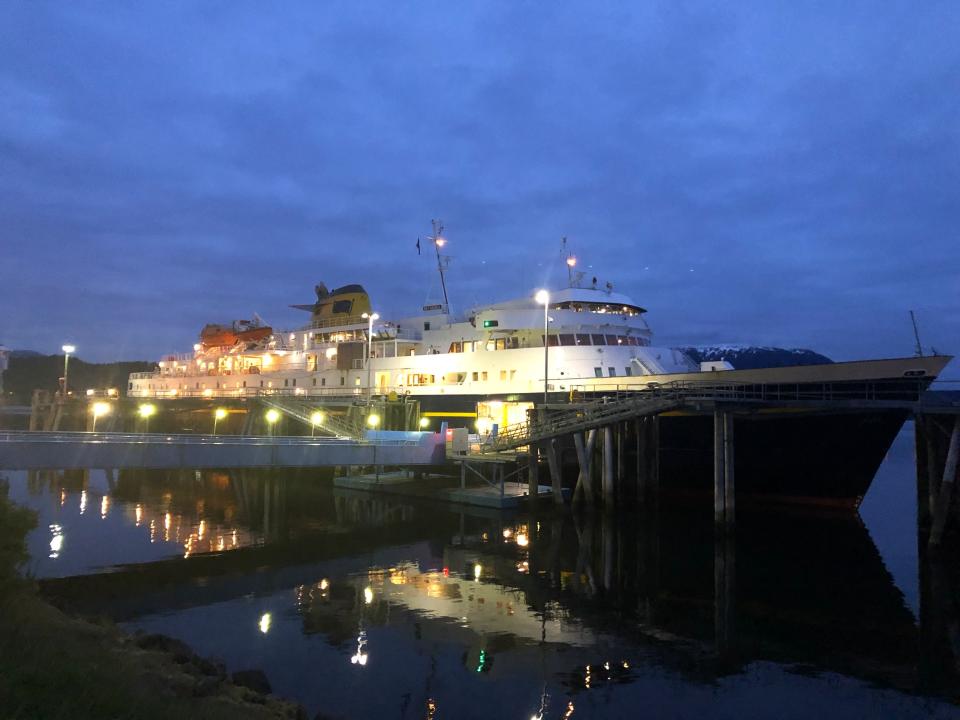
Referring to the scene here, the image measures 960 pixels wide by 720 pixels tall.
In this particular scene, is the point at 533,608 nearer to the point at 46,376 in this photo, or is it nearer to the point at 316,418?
the point at 316,418

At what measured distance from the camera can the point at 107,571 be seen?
1842cm

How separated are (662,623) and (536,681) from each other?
15.2 feet

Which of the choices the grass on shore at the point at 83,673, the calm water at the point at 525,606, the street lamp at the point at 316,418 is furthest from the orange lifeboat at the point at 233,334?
the grass on shore at the point at 83,673

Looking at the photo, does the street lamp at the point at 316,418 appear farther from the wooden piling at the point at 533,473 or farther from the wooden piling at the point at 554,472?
the wooden piling at the point at 554,472

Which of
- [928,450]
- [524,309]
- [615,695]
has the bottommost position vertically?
[615,695]

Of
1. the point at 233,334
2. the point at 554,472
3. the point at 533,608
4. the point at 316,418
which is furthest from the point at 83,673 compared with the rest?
the point at 233,334

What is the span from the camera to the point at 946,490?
21.4 m

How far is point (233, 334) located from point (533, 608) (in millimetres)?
54087

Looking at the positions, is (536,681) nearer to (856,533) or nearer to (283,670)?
(283,670)


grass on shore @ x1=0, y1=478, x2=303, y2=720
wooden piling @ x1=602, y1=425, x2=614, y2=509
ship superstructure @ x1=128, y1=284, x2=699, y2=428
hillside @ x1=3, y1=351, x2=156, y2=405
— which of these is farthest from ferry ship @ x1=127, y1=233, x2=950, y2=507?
hillside @ x1=3, y1=351, x2=156, y2=405

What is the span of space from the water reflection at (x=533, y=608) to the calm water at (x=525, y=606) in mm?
63

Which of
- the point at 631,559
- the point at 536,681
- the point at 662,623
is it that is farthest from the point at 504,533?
the point at 536,681

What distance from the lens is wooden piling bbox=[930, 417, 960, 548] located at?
21453mm

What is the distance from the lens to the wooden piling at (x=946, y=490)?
21453mm
